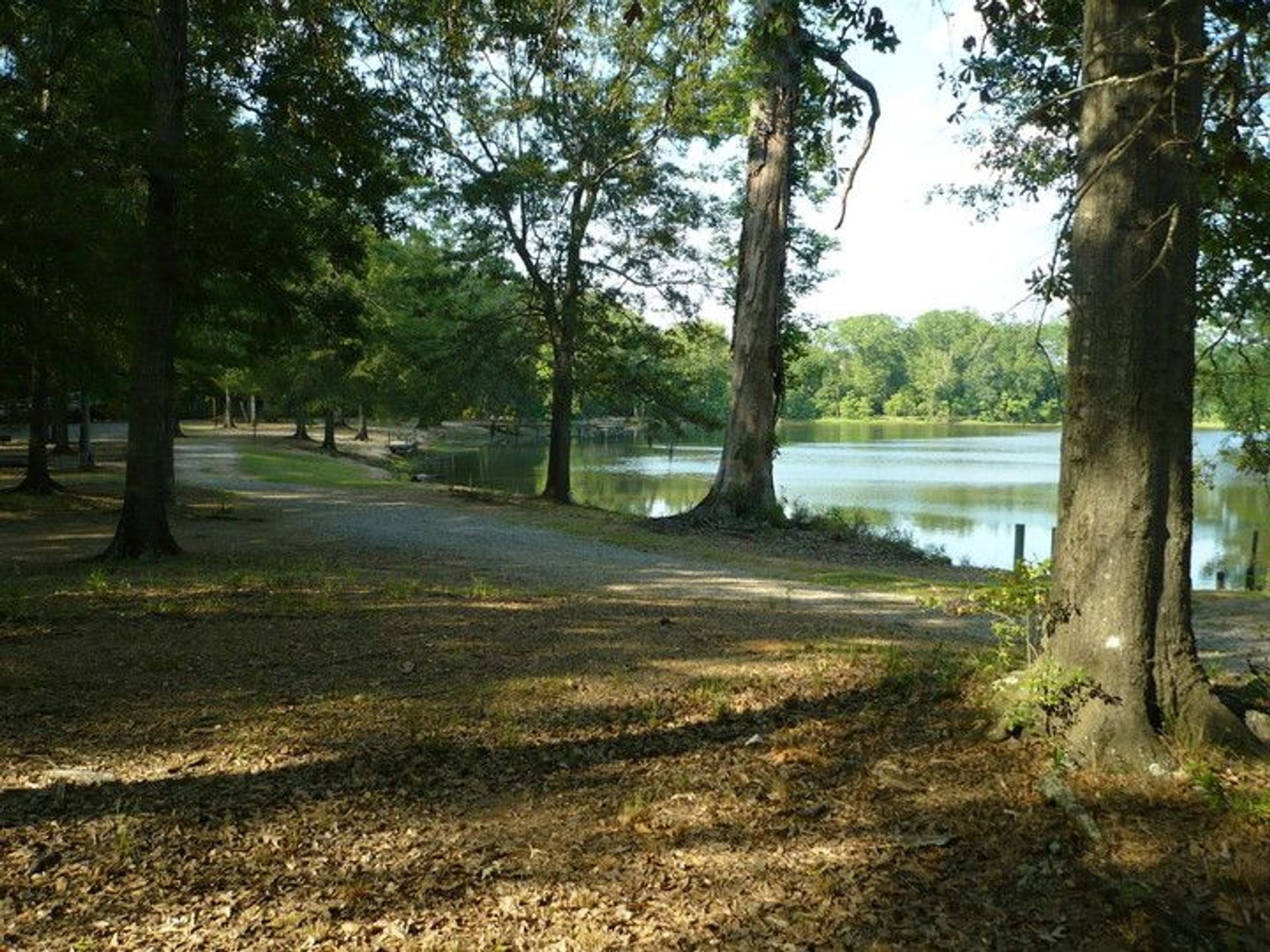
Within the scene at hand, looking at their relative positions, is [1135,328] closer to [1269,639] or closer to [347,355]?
[1269,639]

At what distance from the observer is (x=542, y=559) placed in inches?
499

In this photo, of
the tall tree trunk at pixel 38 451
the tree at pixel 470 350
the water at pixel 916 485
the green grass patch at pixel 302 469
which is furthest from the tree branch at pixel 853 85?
the green grass patch at pixel 302 469

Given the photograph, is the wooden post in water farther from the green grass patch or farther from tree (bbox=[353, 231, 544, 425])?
the green grass patch

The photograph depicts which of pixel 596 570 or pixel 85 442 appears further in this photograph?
pixel 85 442

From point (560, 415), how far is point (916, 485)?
19136 mm

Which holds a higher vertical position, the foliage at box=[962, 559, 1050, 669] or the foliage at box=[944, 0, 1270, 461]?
the foliage at box=[944, 0, 1270, 461]

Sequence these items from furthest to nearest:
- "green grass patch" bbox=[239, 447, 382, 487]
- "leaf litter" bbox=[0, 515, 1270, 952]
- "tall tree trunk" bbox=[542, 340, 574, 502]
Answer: "green grass patch" bbox=[239, 447, 382, 487], "tall tree trunk" bbox=[542, 340, 574, 502], "leaf litter" bbox=[0, 515, 1270, 952]

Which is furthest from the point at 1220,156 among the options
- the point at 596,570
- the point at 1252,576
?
the point at 1252,576

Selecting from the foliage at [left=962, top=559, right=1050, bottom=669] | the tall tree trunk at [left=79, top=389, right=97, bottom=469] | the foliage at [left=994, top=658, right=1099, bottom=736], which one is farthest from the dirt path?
the tall tree trunk at [left=79, top=389, right=97, bottom=469]

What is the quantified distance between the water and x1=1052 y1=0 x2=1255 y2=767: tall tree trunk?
22.3 feet

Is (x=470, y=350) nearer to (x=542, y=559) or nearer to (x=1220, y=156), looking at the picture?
(x=542, y=559)

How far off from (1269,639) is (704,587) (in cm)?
506

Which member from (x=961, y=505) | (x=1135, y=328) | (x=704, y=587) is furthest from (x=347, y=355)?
(x=961, y=505)

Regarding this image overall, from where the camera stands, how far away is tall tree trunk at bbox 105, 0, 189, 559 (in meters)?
10.6
